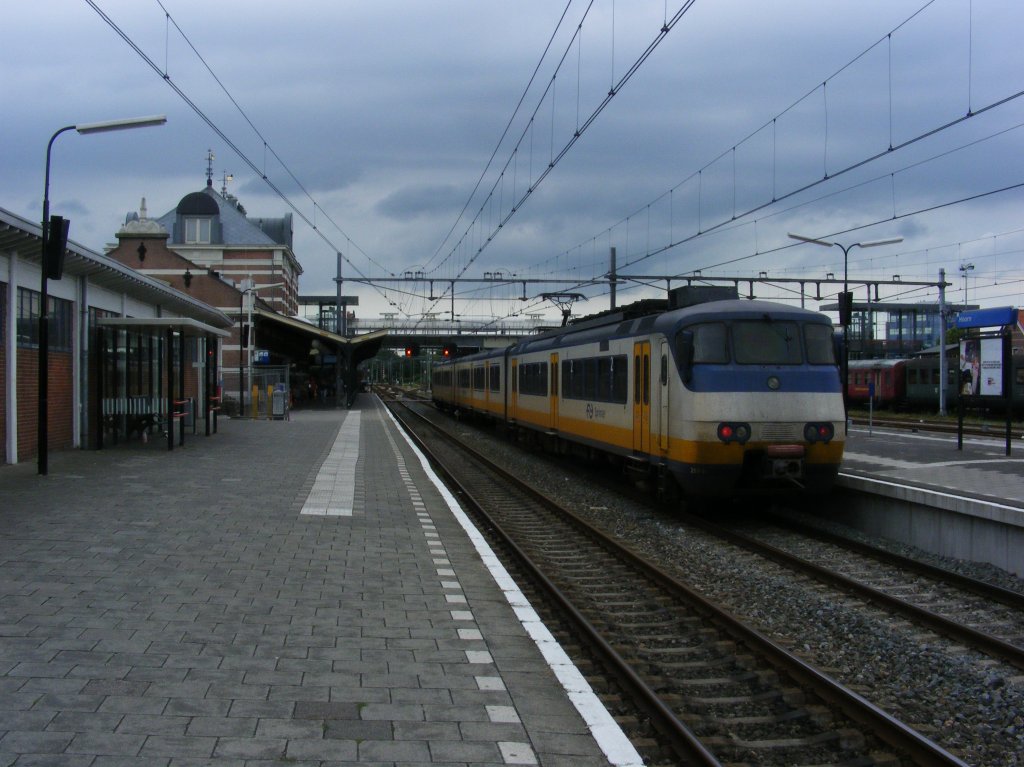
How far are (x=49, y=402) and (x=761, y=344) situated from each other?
13.0 meters

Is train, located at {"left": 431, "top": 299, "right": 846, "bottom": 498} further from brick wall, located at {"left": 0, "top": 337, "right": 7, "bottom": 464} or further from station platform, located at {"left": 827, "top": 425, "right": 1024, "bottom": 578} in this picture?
brick wall, located at {"left": 0, "top": 337, "right": 7, "bottom": 464}

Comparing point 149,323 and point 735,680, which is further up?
point 149,323

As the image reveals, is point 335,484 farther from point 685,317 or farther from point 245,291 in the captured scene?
point 245,291

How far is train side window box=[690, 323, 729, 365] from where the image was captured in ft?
38.8

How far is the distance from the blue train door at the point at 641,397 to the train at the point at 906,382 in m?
26.3

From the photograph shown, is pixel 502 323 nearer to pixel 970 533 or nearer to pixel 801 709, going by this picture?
pixel 970 533

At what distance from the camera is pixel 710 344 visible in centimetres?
1191

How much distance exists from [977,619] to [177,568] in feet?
22.0

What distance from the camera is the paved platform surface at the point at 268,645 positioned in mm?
4254

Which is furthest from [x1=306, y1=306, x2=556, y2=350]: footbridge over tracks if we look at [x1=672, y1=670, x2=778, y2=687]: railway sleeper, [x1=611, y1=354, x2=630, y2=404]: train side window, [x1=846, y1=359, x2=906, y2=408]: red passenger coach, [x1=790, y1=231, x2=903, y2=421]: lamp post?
[x1=672, y1=670, x2=778, y2=687]: railway sleeper

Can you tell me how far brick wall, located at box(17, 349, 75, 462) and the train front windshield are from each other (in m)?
10.5

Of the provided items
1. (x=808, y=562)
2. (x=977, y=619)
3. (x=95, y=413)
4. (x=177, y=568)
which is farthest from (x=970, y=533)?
(x=95, y=413)

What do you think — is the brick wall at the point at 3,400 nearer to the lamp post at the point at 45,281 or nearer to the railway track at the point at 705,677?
the lamp post at the point at 45,281

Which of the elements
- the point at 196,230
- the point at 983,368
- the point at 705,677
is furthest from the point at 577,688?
the point at 196,230
